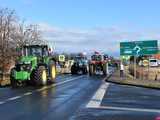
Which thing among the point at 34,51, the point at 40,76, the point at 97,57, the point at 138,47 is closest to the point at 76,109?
the point at 40,76

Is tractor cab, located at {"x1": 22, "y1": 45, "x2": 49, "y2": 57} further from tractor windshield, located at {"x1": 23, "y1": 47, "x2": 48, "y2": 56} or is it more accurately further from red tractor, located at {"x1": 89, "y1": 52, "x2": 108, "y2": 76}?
red tractor, located at {"x1": 89, "y1": 52, "x2": 108, "y2": 76}

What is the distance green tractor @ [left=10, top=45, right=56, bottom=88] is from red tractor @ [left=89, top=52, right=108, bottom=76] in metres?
21.5

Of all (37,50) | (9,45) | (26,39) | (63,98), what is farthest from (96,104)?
(26,39)

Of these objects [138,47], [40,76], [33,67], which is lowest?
[40,76]

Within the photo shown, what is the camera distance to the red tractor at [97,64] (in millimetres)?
60281

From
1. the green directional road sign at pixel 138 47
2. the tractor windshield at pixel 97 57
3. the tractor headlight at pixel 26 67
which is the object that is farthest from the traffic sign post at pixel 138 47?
the tractor headlight at pixel 26 67

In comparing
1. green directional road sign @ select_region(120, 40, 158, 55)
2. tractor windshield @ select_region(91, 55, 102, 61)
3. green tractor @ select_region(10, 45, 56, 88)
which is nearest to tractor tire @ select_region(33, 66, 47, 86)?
green tractor @ select_region(10, 45, 56, 88)

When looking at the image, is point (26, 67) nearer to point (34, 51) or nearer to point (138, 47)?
point (34, 51)

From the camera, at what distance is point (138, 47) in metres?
48.0

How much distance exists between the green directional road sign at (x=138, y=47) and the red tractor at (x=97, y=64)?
10446mm

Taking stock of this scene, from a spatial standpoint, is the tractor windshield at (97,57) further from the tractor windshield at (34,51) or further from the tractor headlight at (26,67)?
the tractor headlight at (26,67)

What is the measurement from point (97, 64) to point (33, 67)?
25.8 metres

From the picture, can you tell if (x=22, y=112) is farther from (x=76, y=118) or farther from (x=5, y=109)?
(x=76, y=118)

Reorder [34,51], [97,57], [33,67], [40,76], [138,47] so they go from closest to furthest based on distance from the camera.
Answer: [40,76] < [33,67] < [34,51] < [138,47] < [97,57]
